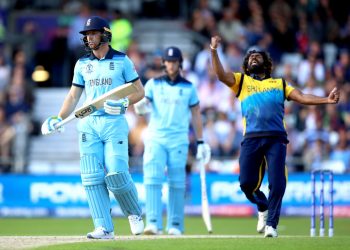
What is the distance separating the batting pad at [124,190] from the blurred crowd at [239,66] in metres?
9.91

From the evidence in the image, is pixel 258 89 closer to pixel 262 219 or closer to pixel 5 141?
pixel 262 219

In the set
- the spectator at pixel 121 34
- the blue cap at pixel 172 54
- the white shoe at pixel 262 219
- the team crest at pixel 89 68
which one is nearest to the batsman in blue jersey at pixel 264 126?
the white shoe at pixel 262 219

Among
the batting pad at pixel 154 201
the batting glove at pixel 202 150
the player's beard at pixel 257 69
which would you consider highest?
the player's beard at pixel 257 69

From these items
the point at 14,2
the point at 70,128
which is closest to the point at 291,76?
the point at 70,128

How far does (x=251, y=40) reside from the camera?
91.1ft

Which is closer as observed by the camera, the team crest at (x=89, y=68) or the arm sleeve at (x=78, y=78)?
the team crest at (x=89, y=68)

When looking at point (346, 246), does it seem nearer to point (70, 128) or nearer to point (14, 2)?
point (70, 128)

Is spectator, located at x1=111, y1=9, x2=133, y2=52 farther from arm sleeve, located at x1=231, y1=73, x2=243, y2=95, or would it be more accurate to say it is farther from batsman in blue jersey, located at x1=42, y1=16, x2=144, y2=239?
batsman in blue jersey, located at x1=42, y1=16, x2=144, y2=239

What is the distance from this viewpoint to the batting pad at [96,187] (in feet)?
44.5

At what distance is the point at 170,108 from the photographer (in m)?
17.1

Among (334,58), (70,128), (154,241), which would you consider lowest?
(154,241)

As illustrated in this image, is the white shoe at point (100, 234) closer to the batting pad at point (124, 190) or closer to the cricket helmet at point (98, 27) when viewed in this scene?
the batting pad at point (124, 190)

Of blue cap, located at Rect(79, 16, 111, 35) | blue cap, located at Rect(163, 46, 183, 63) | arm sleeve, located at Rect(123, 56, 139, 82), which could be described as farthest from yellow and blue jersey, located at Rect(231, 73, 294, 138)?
blue cap, located at Rect(163, 46, 183, 63)

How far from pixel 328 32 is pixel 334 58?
1.06 m
